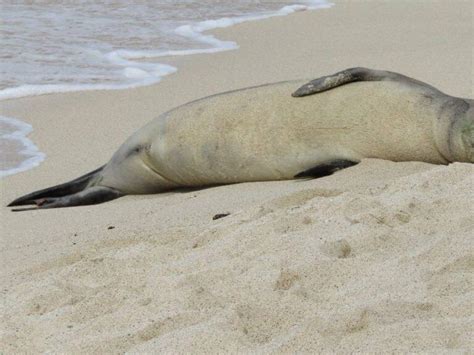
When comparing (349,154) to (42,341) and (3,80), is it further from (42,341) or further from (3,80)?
(3,80)

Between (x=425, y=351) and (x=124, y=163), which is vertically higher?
(x=425, y=351)

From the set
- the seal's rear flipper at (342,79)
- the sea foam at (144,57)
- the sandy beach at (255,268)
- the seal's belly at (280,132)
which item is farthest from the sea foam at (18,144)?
the seal's rear flipper at (342,79)

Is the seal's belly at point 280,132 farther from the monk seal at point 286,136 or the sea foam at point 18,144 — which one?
the sea foam at point 18,144

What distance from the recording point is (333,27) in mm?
11828

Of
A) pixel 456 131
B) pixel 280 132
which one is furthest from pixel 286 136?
pixel 456 131

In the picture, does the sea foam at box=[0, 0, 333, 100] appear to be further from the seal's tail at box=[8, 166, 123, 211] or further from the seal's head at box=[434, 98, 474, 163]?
the seal's head at box=[434, 98, 474, 163]

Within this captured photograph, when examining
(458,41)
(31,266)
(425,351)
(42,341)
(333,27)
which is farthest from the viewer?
(333,27)

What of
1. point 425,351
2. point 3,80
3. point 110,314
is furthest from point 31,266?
point 3,80

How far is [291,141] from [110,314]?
96.7 inches

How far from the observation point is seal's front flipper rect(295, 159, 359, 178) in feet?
16.8

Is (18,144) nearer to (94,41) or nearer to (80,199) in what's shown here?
(80,199)

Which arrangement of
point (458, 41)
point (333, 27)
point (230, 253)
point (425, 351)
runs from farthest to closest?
Answer: point (333, 27) < point (458, 41) < point (230, 253) < point (425, 351)

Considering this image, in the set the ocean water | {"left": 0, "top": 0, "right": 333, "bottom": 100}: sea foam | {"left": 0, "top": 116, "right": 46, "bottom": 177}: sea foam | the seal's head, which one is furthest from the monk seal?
{"left": 0, "top": 0, "right": 333, "bottom": 100}: sea foam

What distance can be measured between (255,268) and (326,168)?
183cm
